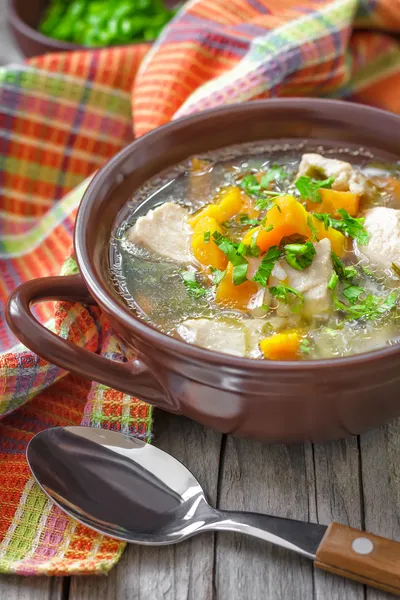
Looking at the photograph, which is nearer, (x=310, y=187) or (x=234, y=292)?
(x=234, y=292)

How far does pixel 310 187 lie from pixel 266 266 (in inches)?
14.1

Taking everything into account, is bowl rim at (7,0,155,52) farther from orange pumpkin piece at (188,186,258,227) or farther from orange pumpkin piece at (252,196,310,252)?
orange pumpkin piece at (252,196,310,252)

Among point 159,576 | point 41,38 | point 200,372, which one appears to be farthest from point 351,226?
point 41,38

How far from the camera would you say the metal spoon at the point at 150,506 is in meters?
1.62

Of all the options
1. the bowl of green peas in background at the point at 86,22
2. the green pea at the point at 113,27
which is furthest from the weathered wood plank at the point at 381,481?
the green pea at the point at 113,27

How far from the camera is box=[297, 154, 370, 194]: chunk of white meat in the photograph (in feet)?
7.38

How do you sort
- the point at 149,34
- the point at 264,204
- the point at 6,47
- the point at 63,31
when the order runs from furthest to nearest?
the point at 6,47 < the point at 63,31 < the point at 149,34 < the point at 264,204

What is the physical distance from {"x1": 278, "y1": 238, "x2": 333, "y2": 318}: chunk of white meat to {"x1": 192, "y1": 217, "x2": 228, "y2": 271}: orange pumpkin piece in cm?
18

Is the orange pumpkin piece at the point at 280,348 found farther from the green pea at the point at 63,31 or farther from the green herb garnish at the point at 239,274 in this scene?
the green pea at the point at 63,31

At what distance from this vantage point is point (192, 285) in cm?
204

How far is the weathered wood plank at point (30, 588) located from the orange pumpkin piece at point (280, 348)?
0.67 meters

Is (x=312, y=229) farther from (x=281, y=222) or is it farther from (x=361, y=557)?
(x=361, y=557)

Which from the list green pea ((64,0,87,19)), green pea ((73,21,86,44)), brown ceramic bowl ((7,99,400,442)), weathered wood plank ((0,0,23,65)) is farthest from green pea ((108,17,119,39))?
brown ceramic bowl ((7,99,400,442))

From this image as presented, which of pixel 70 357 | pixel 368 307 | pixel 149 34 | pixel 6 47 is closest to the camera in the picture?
pixel 70 357
